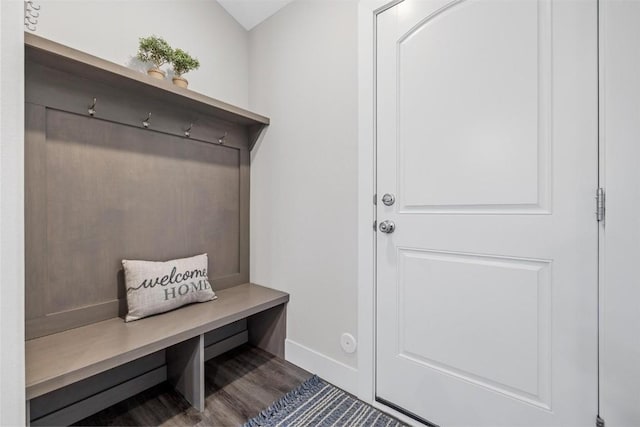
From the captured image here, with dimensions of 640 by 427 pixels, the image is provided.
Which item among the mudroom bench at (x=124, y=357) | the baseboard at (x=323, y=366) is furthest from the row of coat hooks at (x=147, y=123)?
the baseboard at (x=323, y=366)

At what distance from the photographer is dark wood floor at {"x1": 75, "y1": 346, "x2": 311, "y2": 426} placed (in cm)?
131

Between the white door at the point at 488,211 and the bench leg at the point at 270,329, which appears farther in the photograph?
the bench leg at the point at 270,329

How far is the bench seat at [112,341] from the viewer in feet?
3.22

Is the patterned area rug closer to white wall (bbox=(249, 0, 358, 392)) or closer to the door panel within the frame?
white wall (bbox=(249, 0, 358, 392))

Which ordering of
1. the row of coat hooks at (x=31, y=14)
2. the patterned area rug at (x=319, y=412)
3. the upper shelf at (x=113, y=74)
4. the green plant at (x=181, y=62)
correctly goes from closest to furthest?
the upper shelf at (x=113, y=74) < the row of coat hooks at (x=31, y=14) < the patterned area rug at (x=319, y=412) < the green plant at (x=181, y=62)

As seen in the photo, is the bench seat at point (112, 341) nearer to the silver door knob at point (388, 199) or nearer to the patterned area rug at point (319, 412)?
the patterned area rug at point (319, 412)

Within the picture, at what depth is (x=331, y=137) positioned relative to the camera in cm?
158

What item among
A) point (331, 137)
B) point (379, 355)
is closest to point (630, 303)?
point (379, 355)

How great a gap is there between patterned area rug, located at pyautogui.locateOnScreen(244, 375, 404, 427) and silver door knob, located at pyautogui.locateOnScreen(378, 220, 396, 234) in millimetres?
865

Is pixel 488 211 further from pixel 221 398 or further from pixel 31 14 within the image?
pixel 31 14

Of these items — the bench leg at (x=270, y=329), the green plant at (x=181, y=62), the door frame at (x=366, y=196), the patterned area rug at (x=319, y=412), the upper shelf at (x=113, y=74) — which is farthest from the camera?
the bench leg at (x=270, y=329)

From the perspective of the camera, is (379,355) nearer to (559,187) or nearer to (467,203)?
(467,203)
